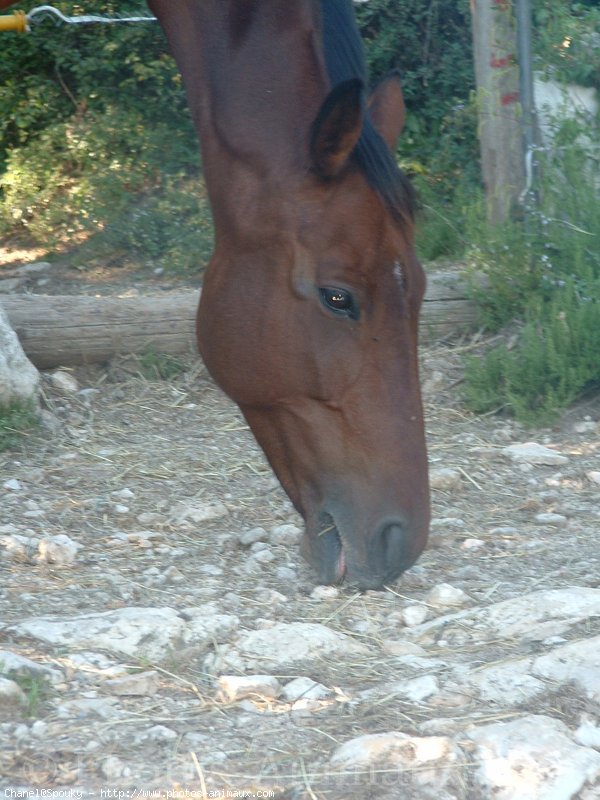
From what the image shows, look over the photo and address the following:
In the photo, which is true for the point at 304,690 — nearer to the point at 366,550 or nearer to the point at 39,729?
the point at 366,550

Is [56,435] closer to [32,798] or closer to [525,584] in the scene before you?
[525,584]

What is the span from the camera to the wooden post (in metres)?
5.21

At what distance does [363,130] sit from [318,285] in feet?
1.29

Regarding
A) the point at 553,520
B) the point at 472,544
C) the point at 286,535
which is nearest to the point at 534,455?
the point at 553,520

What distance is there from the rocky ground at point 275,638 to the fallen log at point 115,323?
0.81m

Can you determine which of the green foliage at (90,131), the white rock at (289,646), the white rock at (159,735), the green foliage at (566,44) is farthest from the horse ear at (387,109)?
the green foliage at (90,131)

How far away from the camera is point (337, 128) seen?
7.93 ft

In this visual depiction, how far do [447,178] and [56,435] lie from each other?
4.02 m

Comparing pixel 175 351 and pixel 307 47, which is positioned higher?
pixel 307 47

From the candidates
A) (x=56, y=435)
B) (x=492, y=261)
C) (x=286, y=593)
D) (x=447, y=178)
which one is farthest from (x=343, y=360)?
(x=447, y=178)

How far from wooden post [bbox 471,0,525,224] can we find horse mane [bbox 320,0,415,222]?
2.59 m

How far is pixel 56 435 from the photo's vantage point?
14.5 ft

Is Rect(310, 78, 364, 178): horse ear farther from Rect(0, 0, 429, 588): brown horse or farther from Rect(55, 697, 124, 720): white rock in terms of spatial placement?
Rect(55, 697, 124, 720): white rock

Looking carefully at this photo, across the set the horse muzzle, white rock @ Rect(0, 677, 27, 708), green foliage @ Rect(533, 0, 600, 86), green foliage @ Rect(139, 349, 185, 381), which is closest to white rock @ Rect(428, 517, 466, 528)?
the horse muzzle
